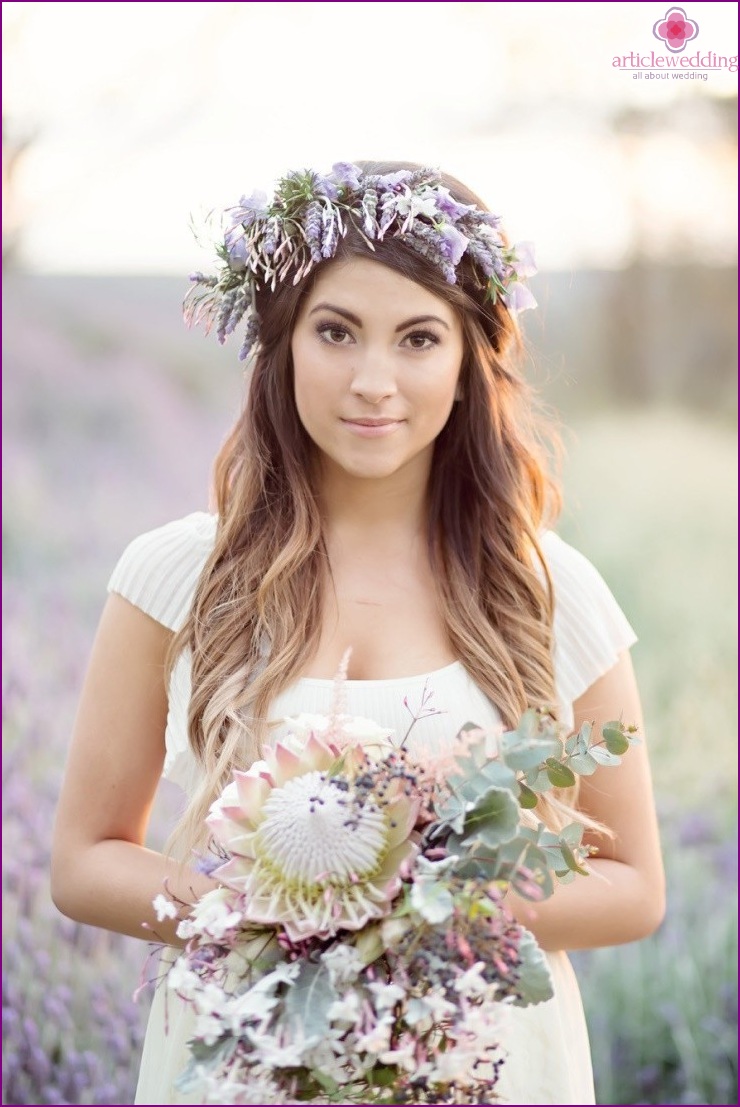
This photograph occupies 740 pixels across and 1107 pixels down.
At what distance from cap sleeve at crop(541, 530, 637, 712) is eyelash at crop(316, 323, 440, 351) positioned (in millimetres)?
487

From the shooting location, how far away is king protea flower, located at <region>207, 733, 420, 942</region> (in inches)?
46.0

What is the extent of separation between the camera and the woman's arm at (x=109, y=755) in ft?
6.32

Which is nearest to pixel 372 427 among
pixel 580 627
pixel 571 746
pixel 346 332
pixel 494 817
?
pixel 346 332

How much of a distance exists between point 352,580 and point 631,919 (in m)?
0.77

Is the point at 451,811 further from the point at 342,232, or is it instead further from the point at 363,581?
the point at 342,232

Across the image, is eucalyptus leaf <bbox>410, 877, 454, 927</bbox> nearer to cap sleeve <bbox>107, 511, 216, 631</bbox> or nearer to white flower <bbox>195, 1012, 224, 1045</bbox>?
white flower <bbox>195, 1012, 224, 1045</bbox>

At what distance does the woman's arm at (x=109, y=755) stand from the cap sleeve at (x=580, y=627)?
705 mm

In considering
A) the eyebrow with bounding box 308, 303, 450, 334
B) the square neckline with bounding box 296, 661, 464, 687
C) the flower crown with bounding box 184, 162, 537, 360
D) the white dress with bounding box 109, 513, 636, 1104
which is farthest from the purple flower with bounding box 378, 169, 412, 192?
the square neckline with bounding box 296, 661, 464, 687

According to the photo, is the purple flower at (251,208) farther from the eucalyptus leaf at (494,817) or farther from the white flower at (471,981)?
the white flower at (471,981)

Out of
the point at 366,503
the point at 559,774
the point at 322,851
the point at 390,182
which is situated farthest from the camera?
the point at 366,503

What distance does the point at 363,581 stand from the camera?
6.63ft

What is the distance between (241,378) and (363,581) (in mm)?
1255

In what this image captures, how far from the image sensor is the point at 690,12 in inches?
119

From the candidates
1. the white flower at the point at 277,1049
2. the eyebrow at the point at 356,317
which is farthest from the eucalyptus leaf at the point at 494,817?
the eyebrow at the point at 356,317
